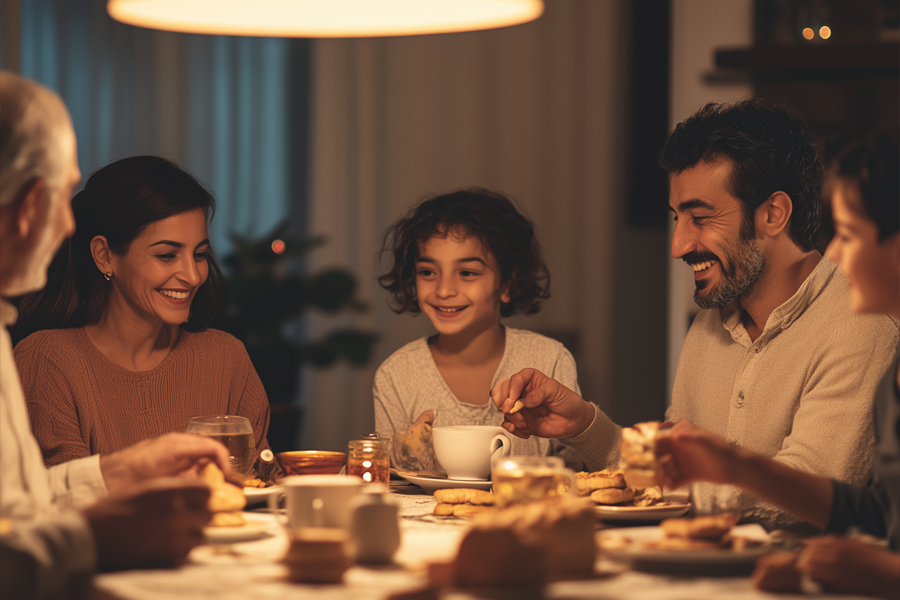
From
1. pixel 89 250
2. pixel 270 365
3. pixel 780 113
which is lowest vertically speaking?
pixel 270 365

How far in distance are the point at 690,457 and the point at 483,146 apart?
377 centimetres

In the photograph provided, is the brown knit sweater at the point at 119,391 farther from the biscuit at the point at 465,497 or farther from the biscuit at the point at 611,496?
the biscuit at the point at 611,496

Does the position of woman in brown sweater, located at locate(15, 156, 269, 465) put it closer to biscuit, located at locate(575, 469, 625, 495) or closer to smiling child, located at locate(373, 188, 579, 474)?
smiling child, located at locate(373, 188, 579, 474)

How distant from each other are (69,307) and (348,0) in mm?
1143

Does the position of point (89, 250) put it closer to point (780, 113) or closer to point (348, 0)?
point (348, 0)

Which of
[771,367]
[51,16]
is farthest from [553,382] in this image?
[51,16]

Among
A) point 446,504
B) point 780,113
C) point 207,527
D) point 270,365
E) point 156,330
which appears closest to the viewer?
point 207,527

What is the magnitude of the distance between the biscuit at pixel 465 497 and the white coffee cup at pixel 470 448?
0.82 feet

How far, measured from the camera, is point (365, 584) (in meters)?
1.01

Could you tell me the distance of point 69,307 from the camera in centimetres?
221

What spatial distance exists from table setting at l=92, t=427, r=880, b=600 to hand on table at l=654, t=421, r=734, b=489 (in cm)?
7

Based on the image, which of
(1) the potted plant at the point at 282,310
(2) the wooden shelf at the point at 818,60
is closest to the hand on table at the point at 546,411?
(2) the wooden shelf at the point at 818,60

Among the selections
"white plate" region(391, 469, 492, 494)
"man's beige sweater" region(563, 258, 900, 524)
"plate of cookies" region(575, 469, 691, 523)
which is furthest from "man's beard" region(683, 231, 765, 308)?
"white plate" region(391, 469, 492, 494)

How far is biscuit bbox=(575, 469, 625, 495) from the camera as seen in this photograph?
152 cm
